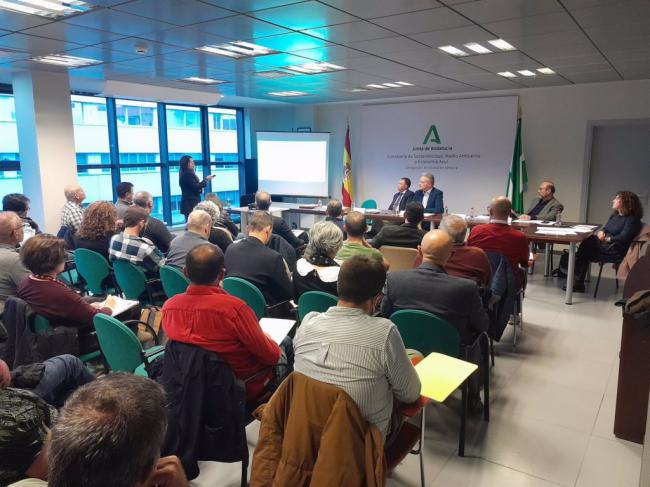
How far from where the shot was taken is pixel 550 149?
26.9 feet

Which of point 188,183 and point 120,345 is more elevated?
point 188,183

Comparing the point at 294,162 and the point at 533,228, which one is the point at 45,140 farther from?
the point at 533,228

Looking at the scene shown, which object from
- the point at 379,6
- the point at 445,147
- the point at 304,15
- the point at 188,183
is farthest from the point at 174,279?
the point at 445,147

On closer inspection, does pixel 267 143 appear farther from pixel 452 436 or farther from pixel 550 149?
pixel 452 436

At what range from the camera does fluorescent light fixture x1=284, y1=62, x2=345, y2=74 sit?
6.05 m

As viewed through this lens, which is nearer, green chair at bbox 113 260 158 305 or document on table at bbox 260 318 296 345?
document on table at bbox 260 318 296 345

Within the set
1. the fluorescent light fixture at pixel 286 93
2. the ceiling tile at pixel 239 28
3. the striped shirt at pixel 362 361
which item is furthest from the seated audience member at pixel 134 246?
the fluorescent light fixture at pixel 286 93

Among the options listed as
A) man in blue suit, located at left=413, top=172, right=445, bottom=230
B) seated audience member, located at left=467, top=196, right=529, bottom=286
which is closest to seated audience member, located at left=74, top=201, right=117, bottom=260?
seated audience member, located at left=467, top=196, right=529, bottom=286

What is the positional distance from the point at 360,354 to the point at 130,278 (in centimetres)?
304

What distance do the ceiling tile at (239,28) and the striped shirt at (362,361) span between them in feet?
10.0

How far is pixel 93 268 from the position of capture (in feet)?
14.3

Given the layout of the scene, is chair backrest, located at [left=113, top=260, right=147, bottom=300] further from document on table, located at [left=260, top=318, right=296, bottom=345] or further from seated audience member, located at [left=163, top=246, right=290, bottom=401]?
seated audience member, located at [left=163, top=246, right=290, bottom=401]

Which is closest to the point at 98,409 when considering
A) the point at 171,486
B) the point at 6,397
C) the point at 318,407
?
the point at 171,486

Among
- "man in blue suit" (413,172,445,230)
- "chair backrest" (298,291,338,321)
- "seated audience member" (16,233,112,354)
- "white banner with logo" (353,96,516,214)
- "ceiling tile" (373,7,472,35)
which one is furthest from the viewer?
"white banner with logo" (353,96,516,214)
